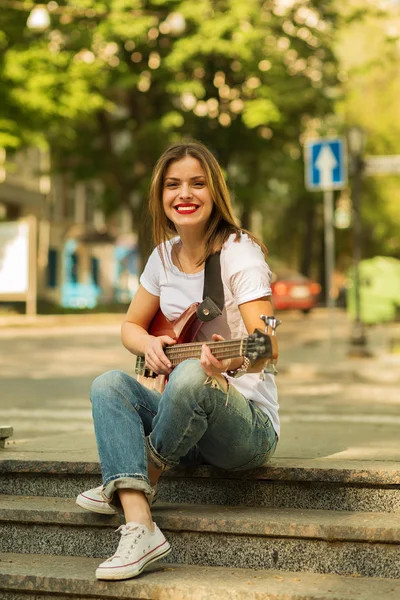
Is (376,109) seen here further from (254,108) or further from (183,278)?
(183,278)

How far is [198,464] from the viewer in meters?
4.32

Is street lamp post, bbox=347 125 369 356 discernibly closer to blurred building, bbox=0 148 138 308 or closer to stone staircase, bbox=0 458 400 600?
stone staircase, bbox=0 458 400 600

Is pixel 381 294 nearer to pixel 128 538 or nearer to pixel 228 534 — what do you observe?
pixel 228 534

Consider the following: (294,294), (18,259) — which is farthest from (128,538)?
(294,294)

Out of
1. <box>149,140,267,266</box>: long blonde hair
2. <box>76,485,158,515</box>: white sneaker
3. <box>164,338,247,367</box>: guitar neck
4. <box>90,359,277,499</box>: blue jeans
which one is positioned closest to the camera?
<box>164,338,247,367</box>: guitar neck

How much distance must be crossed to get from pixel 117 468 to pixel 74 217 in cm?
4641

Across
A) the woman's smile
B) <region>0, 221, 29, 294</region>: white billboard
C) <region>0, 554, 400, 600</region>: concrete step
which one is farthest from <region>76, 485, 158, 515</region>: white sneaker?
<region>0, 221, 29, 294</region>: white billboard

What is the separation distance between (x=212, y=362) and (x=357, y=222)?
1358 cm

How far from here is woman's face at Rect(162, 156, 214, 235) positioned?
4.29 metres

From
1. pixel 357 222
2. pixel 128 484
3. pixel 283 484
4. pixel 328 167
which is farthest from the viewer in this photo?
pixel 357 222

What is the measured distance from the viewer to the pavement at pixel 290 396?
200 inches

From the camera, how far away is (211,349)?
3809 mm

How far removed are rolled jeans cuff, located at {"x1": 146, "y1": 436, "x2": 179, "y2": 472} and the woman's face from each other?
90 cm

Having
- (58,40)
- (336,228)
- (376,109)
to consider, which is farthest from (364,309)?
(336,228)
